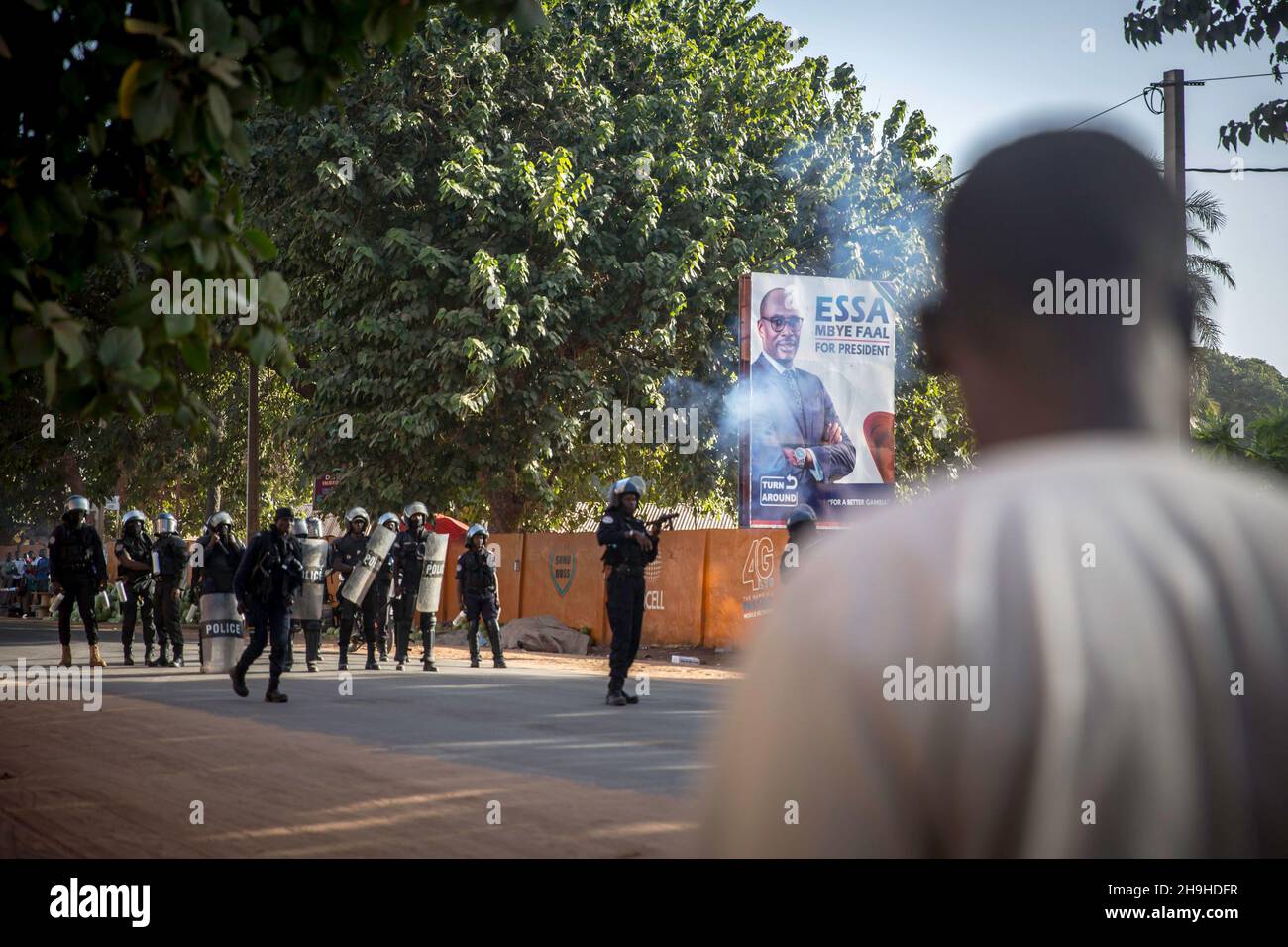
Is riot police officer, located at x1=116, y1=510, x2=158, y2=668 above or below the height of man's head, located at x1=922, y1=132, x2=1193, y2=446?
below

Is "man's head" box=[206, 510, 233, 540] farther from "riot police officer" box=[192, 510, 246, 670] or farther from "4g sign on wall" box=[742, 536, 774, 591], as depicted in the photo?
"4g sign on wall" box=[742, 536, 774, 591]

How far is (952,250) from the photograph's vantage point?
4.00 ft

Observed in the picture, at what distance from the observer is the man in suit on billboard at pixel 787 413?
21.2 meters

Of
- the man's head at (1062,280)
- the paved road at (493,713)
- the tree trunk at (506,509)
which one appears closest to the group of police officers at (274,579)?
the paved road at (493,713)

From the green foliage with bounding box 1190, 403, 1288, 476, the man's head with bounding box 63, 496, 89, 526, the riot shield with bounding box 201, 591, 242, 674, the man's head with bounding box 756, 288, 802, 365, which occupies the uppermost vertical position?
the man's head with bounding box 756, 288, 802, 365

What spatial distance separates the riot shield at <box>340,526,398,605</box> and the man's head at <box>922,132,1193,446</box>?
18.3 meters

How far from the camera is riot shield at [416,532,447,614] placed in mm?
18969

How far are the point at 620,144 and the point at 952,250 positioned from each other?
28428mm

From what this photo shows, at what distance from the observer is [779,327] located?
842 inches

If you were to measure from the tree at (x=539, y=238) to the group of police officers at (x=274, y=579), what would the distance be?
18.7 feet

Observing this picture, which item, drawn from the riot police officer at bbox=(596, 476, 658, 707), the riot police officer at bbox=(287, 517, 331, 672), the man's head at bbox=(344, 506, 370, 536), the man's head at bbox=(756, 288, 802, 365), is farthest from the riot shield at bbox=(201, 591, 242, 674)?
the man's head at bbox=(756, 288, 802, 365)

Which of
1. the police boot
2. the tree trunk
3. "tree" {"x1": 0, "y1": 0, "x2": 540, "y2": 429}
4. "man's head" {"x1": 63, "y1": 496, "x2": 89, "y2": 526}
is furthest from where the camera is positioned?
the tree trunk

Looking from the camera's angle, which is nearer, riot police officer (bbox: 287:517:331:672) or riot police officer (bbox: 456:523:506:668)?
riot police officer (bbox: 287:517:331:672)
